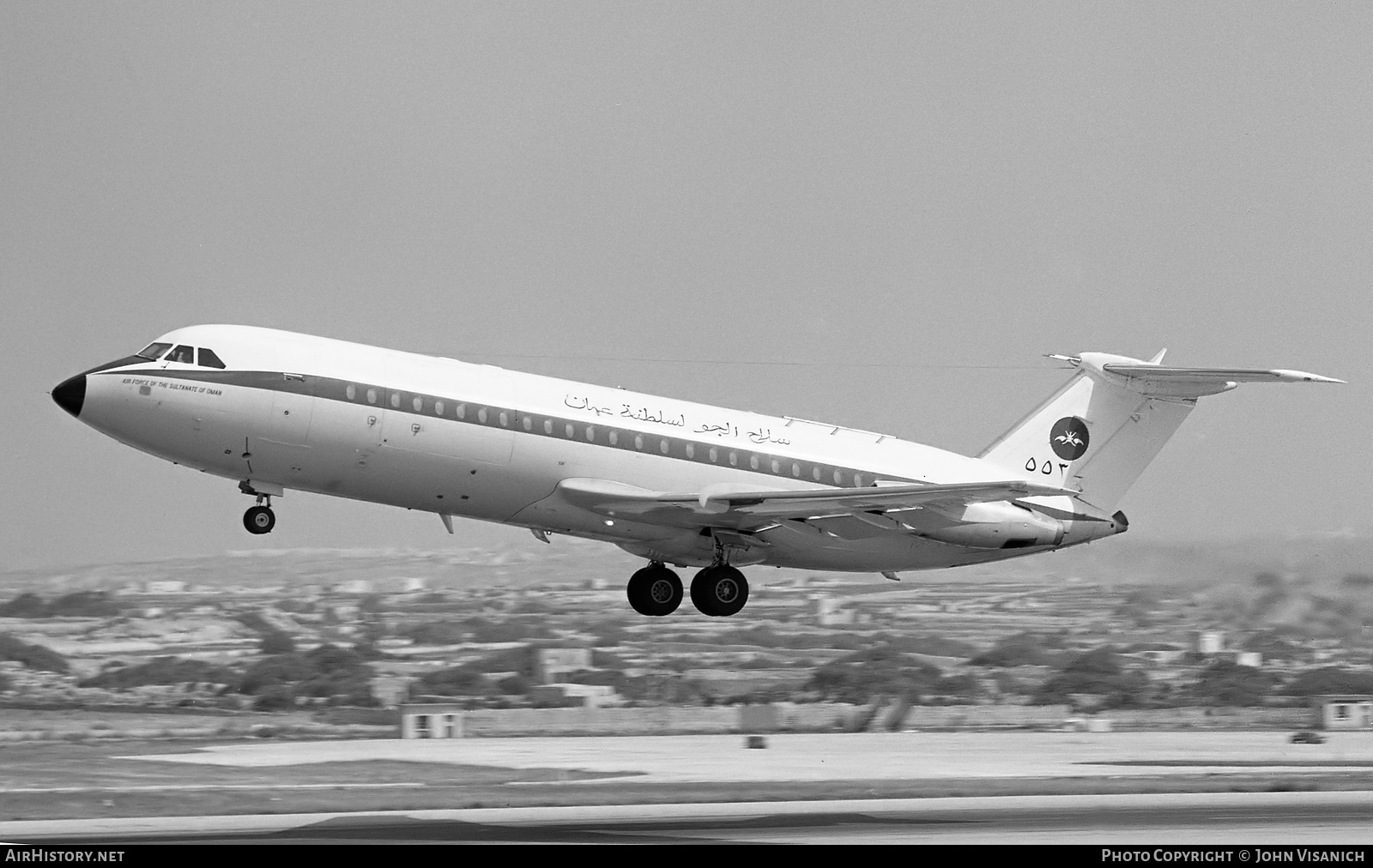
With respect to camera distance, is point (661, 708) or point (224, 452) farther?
point (661, 708)

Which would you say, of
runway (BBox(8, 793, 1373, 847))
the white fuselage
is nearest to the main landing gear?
the white fuselage

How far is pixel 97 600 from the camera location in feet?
164

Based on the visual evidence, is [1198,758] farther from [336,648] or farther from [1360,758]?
[336,648]

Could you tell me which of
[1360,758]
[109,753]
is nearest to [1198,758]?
[1360,758]

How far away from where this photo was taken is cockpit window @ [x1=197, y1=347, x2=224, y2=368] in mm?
32344

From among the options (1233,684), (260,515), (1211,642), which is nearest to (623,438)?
(260,515)

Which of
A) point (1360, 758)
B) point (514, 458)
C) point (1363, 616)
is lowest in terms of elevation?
point (1360, 758)

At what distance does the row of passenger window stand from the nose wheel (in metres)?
2.90

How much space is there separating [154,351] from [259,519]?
3.69 meters

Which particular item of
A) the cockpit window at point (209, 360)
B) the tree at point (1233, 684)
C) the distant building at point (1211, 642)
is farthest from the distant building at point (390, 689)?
the tree at point (1233, 684)

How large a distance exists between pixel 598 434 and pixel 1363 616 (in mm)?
22795

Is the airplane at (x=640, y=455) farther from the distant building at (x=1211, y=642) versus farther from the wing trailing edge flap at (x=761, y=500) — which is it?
the distant building at (x=1211, y=642)

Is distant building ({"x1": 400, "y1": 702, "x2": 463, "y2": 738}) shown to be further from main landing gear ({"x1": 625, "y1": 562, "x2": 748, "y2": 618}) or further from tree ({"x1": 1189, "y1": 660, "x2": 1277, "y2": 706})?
tree ({"x1": 1189, "y1": 660, "x2": 1277, "y2": 706})
